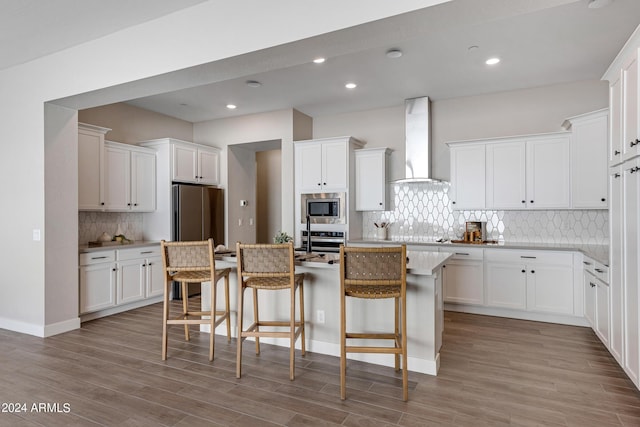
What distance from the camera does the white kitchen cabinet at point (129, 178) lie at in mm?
4809

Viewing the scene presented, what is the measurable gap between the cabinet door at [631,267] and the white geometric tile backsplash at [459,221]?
2206mm

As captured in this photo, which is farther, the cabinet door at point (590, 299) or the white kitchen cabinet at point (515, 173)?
the white kitchen cabinet at point (515, 173)

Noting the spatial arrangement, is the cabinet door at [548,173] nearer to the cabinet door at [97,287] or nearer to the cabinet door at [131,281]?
the cabinet door at [131,281]

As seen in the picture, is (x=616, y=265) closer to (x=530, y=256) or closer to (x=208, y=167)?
(x=530, y=256)

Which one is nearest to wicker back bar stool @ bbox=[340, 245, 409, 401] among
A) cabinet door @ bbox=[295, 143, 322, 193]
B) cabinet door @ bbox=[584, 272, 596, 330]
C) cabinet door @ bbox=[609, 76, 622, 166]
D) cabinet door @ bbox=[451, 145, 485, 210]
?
cabinet door @ bbox=[609, 76, 622, 166]

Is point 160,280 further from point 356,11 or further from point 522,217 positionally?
point 522,217

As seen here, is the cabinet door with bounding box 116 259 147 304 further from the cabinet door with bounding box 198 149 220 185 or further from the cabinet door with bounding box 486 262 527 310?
the cabinet door with bounding box 486 262 527 310

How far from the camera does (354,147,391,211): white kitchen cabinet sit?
211 inches

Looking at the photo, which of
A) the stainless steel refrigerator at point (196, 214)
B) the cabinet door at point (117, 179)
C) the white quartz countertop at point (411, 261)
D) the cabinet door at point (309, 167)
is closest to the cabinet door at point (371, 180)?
the cabinet door at point (309, 167)

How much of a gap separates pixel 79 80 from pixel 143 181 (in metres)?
1.98

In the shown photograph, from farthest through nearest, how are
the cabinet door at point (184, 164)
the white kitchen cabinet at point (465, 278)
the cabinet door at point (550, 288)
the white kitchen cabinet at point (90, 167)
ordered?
the cabinet door at point (184, 164) < the white kitchen cabinet at point (465, 278) < the white kitchen cabinet at point (90, 167) < the cabinet door at point (550, 288)

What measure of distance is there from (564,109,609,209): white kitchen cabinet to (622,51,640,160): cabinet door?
155 centimetres

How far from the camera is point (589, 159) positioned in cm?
407

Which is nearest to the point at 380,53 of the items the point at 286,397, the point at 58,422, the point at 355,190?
the point at 355,190
